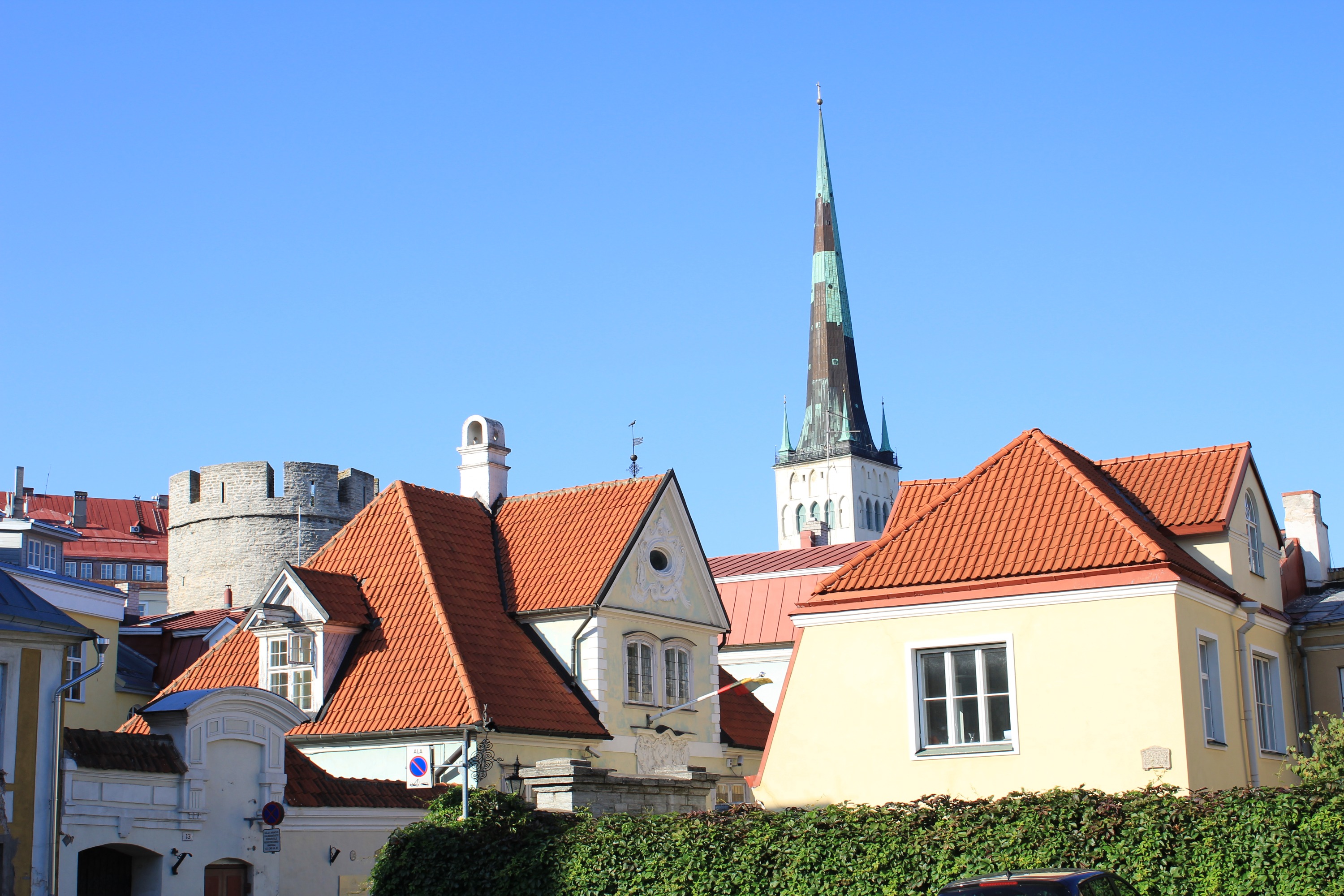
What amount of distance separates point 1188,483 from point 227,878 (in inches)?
596

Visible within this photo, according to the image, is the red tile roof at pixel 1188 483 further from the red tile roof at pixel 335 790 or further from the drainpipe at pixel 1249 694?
the red tile roof at pixel 335 790

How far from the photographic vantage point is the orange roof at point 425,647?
27781 mm

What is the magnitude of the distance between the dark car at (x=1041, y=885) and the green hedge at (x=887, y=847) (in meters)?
1.97

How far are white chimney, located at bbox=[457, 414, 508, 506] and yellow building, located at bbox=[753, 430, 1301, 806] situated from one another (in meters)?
14.0

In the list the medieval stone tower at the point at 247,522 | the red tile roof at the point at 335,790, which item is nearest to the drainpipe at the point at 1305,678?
the red tile roof at the point at 335,790

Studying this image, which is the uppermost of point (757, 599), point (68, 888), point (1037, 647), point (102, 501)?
point (102, 501)

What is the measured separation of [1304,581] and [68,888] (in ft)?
69.1

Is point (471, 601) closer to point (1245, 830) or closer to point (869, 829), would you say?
point (869, 829)

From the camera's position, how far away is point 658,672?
1294 inches

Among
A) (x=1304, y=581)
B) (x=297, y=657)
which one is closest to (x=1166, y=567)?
(x=1304, y=581)

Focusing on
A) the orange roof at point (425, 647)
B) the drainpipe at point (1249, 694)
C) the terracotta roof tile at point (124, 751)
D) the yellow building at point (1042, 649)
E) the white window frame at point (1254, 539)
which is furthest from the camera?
the orange roof at point (425, 647)

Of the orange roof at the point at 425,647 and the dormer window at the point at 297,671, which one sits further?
the dormer window at the point at 297,671

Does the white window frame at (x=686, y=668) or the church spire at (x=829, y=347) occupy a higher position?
the church spire at (x=829, y=347)

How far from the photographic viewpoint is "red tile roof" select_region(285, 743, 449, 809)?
23.1 metres
